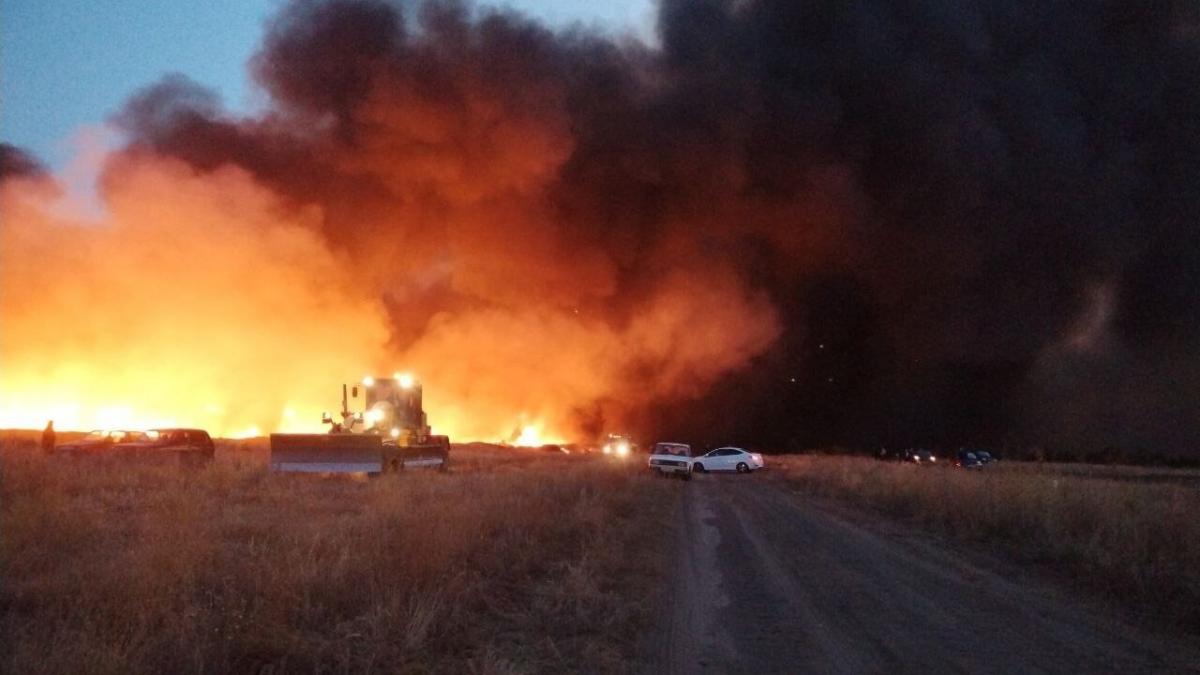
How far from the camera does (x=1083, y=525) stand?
15984 mm

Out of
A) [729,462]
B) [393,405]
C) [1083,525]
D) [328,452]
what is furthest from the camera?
[729,462]

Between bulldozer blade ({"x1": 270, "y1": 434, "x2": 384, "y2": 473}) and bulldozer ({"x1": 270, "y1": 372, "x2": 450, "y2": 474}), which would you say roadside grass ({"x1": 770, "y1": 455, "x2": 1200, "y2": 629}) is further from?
bulldozer blade ({"x1": 270, "y1": 434, "x2": 384, "y2": 473})

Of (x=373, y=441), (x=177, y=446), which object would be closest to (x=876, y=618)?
(x=373, y=441)

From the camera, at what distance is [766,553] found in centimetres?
1455

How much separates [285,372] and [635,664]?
128ft

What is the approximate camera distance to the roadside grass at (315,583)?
22.5 ft

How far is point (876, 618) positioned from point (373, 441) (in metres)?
17.9

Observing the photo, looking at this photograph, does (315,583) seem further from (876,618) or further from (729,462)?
(729,462)

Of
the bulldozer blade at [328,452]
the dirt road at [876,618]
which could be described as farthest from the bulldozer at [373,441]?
the dirt road at [876,618]

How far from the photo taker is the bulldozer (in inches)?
986

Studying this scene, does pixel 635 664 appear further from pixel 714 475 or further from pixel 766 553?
pixel 714 475

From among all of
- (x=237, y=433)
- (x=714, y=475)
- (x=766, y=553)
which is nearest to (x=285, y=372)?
(x=237, y=433)

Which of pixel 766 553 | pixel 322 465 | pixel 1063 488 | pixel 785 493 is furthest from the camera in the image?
pixel 785 493

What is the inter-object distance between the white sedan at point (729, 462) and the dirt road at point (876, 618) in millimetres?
28888
